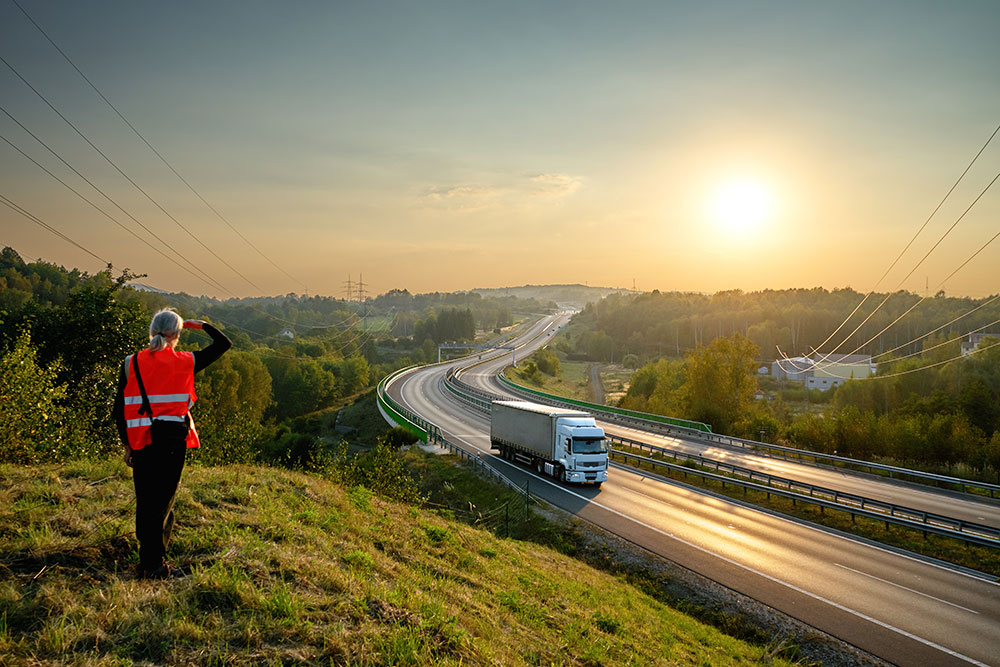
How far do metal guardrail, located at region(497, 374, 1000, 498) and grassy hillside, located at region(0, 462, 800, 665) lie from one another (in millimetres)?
29114

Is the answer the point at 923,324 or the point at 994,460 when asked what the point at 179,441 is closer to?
the point at 994,460

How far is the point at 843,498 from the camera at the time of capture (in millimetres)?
27500

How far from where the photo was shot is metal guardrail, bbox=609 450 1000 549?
2060 cm

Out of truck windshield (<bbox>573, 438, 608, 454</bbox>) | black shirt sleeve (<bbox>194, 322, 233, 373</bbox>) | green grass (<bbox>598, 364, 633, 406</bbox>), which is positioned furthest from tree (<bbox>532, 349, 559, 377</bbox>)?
black shirt sleeve (<bbox>194, 322, 233, 373</bbox>)

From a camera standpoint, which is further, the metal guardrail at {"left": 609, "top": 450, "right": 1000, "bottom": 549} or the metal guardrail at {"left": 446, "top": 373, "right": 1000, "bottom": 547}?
the metal guardrail at {"left": 446, "top": 373, "right": 1000, "bottom": 547}

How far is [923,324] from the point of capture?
139 metres

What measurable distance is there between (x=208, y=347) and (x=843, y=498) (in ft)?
99.1

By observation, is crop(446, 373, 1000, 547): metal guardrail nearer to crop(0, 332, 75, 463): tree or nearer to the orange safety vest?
the orange safety vest

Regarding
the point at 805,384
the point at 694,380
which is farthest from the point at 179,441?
the point at 805,384

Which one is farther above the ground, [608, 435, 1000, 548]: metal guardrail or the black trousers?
the black trousers

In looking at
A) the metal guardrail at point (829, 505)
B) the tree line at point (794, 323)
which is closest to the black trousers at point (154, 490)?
the metal guardrail at point (829, 505)

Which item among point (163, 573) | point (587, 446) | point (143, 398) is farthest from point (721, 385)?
point (143, 398)

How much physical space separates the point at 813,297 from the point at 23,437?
211 m

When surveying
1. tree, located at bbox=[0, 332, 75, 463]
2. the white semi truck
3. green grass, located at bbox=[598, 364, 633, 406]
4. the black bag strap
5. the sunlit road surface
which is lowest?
green grass, located at bbox=[598, 364, 633, 406]
